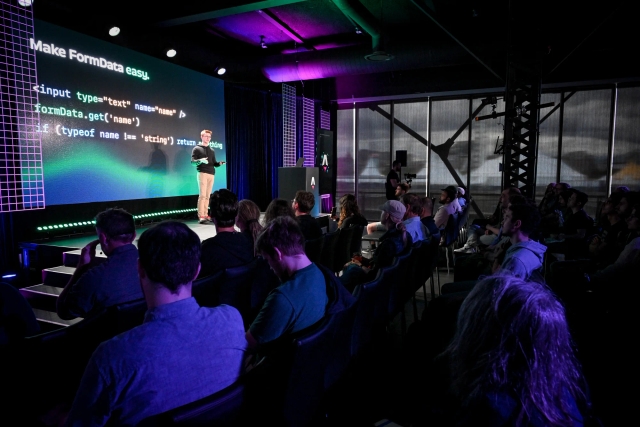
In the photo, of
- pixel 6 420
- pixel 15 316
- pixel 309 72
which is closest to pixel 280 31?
pixel 309 72

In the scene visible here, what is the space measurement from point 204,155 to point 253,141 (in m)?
2.70

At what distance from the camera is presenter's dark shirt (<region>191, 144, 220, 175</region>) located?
7434 mm

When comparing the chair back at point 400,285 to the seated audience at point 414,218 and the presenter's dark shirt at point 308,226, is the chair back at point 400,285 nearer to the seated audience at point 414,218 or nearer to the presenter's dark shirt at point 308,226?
the seated audience at point 414,218

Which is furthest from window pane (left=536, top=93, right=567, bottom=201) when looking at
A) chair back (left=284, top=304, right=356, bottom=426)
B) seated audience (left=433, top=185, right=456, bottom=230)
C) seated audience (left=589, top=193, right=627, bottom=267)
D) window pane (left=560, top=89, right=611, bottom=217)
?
chair back (left=284, top=304, right=356, bottom=426)

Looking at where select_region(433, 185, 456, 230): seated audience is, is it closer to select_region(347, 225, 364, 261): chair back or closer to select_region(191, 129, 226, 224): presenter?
select_region(347, 225, 364, 261): chair back

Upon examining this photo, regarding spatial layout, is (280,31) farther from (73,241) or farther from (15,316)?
(15,316)

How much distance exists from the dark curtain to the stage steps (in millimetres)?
4730

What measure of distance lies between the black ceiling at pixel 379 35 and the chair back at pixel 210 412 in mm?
5977

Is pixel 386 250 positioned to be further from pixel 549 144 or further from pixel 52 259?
pixel 549 144

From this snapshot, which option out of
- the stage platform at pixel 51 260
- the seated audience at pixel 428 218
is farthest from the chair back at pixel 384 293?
the stage platform at pixel 51 260

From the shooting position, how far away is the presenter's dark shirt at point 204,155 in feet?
24.4


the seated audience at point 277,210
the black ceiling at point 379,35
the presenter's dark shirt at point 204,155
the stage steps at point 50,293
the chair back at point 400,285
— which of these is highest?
the black ceiling at point 379,35

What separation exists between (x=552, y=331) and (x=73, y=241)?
5.99 m

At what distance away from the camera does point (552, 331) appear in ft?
3.10
